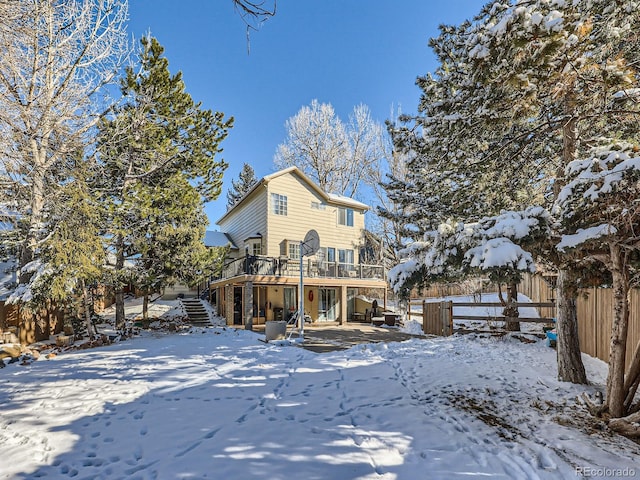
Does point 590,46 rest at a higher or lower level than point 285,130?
lower

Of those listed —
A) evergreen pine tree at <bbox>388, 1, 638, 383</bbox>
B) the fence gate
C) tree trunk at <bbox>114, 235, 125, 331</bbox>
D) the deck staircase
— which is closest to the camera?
evergreen pine tree at <bbox>388, 1, 638, 383</bbox>

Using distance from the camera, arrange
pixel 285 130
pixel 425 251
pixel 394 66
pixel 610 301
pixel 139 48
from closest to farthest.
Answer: pixel 425 251, pixel 610 301, pixel 139 48, pixel 394 66, pixel 285 130

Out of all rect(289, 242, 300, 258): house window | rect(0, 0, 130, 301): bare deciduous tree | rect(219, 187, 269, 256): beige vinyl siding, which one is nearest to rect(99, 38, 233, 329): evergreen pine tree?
rect(0, 0, 130, 301): bare deciduous tree

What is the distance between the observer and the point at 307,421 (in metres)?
4.46

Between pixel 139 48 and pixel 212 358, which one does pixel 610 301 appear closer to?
pixel 212 358

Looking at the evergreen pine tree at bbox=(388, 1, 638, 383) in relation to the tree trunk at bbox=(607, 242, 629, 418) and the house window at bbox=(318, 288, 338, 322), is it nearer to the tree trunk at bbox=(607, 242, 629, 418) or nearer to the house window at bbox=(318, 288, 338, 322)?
the tree trunk at bbox=(607, 242, 629, 418)

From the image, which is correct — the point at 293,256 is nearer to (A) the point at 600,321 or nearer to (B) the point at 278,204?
(B) the point at 278,204

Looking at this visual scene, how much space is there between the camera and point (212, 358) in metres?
8.38

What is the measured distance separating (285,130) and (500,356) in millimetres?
22691

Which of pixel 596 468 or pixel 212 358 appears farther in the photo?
pixel 212 358

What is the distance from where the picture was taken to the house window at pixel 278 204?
695 inches

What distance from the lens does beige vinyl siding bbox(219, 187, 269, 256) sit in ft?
58.2

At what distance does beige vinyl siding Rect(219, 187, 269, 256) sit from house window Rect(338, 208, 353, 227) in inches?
191

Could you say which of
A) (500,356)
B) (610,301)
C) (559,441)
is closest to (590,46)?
(610,301)
